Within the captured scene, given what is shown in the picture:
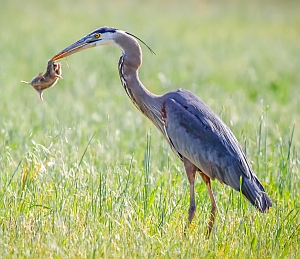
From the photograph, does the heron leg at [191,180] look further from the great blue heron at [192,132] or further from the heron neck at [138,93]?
the heron neck at [138,93]

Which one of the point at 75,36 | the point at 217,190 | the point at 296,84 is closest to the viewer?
the point at 217,190

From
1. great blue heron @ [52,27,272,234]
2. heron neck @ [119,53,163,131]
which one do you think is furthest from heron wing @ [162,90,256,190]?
heron neck @ [119,53,163,131]

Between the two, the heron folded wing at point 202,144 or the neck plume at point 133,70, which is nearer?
the heron folded wing at point 202,144

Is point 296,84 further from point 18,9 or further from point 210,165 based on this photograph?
point 18,9

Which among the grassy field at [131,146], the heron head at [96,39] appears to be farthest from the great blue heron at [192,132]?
the grassy field at [131,146]

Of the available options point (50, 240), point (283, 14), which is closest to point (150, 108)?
point (50, 240)

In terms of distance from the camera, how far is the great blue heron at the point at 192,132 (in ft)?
18.3

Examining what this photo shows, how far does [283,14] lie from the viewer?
30.4 meters

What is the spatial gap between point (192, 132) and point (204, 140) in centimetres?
13

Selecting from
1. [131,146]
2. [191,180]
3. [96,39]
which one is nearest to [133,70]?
[96,39]

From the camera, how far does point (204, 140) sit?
18.8 ft

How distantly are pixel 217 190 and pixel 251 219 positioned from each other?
3.66 feet

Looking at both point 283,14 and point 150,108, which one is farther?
point 283,14

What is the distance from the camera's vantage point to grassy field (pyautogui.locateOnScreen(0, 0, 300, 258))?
15.9 feet
